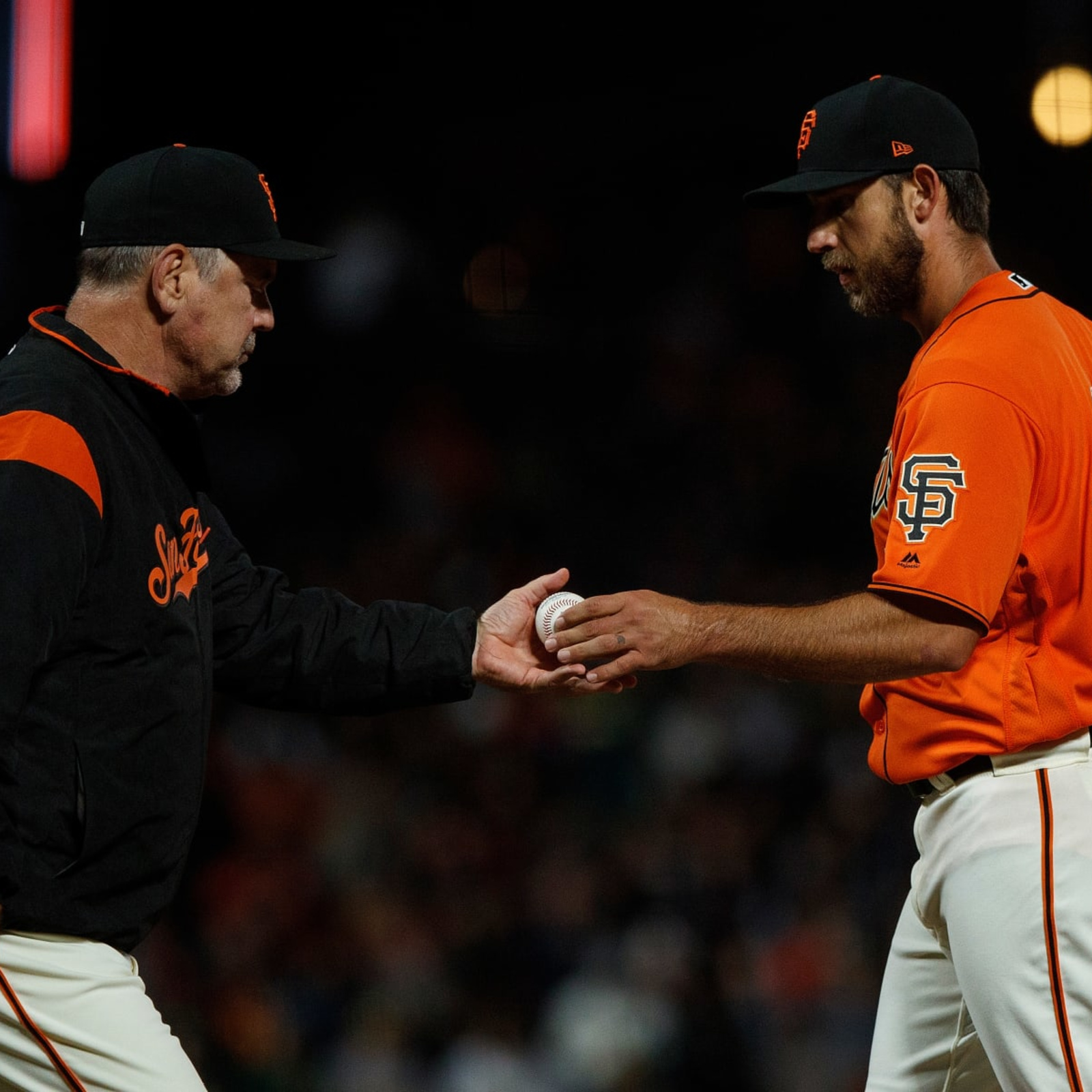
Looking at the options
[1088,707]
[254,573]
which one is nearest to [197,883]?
[254,573]

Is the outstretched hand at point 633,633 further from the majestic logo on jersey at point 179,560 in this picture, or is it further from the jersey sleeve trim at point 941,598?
the majestic logo on jersey at point 179,560

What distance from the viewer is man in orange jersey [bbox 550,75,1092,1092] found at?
2.30 meters

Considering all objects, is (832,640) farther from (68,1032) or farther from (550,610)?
(68,1032)

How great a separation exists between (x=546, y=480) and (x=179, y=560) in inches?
200

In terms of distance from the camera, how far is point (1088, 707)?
7.86 ft

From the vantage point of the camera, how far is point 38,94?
254 inches

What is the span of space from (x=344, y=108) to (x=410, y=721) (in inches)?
129

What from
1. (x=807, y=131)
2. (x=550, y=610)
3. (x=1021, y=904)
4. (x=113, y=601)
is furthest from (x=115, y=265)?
(x=1021, y=904)

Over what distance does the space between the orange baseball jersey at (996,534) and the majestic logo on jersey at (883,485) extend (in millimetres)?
69

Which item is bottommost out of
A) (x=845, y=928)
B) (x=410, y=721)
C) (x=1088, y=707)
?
(x=845, y=928)

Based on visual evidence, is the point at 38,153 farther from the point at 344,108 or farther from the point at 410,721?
the point at 410,721

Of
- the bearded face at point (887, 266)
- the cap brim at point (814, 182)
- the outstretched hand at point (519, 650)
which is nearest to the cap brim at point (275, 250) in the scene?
the outstretched hand at point (519, 650)

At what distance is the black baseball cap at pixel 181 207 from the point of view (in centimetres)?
255

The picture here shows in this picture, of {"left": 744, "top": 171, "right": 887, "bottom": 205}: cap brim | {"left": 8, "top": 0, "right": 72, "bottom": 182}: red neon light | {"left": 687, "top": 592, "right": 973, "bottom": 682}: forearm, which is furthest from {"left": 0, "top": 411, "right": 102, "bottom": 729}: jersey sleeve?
{"left": 8, "top": 0, "right": 72, "bottom": 182}: red neon light
